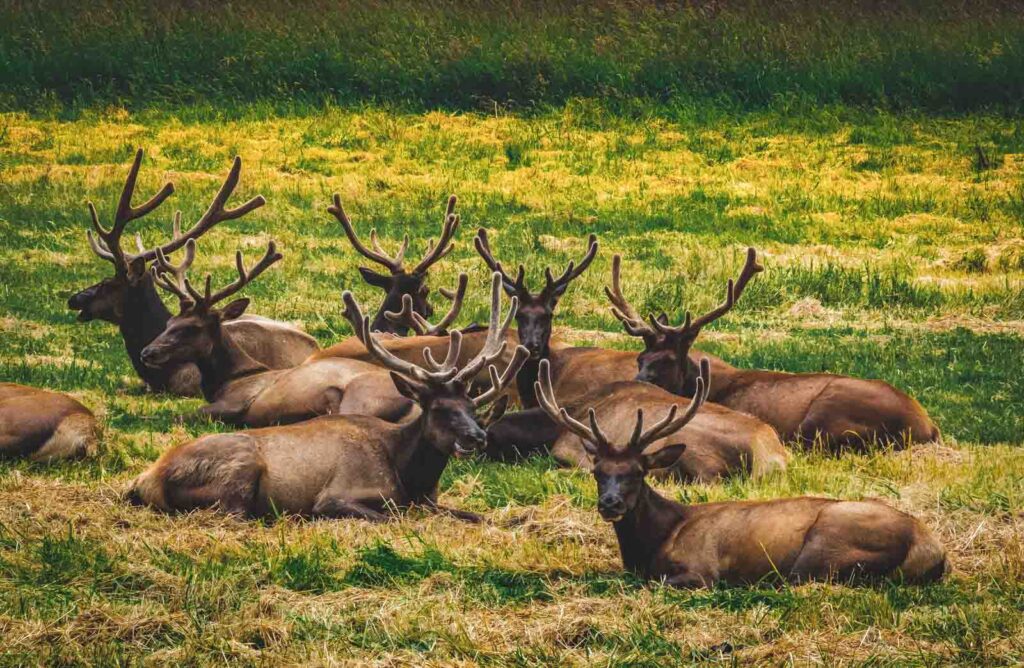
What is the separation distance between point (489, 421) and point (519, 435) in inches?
50.5

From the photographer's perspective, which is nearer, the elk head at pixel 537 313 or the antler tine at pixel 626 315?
the antler tine at pixel 626 315

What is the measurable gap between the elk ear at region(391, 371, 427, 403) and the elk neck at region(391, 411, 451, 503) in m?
0.12

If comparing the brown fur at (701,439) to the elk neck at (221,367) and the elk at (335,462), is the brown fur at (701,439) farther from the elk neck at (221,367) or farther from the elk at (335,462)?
the elk neck at (221,367)

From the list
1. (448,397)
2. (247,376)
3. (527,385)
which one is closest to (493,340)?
(448,397)

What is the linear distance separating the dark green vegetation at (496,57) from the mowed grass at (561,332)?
3.54ft

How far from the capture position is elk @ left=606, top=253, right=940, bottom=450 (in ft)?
37.2

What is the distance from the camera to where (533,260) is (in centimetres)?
1889

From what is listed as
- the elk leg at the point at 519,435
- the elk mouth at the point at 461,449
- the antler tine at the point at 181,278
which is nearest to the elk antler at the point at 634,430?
the elk mouth at the point at 461,449

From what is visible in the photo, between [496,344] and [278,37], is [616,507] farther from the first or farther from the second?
[278,37]

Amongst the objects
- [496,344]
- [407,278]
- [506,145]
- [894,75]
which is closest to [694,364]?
[496,344]

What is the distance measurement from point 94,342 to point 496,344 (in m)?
5.66

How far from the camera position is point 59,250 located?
18969mm

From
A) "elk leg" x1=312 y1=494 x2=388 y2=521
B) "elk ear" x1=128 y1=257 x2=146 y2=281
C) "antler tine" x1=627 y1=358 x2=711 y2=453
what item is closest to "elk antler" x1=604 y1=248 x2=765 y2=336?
"antler tine" x1=627 y1=358 x2=711 y2=453

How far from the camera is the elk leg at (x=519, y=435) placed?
11.3 meters
